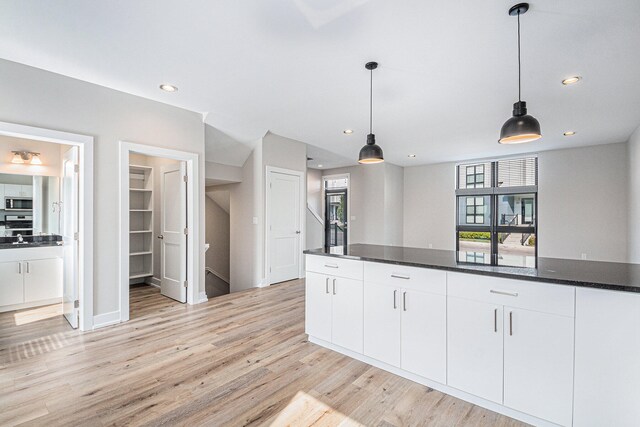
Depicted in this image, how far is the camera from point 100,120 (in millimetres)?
3381

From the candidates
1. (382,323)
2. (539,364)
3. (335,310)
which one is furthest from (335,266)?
(539,364)

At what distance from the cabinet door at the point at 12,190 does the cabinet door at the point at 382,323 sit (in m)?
4.97

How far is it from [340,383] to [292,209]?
12.3ft

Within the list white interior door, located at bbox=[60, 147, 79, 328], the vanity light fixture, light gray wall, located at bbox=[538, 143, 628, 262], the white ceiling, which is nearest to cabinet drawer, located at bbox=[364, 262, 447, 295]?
the white ceiling

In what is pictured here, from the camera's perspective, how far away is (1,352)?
9.07 ft

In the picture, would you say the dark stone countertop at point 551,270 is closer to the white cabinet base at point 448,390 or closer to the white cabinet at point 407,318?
the white cabinet at point 407,318

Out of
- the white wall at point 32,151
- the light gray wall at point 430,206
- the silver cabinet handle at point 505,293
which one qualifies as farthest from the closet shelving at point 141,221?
the light gray wall at point 430,206

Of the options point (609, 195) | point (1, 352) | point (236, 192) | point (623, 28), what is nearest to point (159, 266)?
point (236, 192)

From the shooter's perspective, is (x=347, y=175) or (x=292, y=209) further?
(x=347, y=175)

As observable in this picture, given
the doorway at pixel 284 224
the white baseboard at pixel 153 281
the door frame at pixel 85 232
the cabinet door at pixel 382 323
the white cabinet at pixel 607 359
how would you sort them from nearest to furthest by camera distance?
the white cabinet at pixel 607 359 → the cabinet door at pixel 382 323 → the door frame at pixel 85 232 → the white baseboard at pixel 153 281 → the doorway at pixel 284 224

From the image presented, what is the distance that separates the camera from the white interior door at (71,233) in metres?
3.30

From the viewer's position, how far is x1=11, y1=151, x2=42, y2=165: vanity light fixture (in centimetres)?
407

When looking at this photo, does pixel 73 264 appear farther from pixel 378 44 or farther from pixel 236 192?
pixel 378 44

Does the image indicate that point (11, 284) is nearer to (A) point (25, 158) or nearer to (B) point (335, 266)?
(A) point (25, 158)
